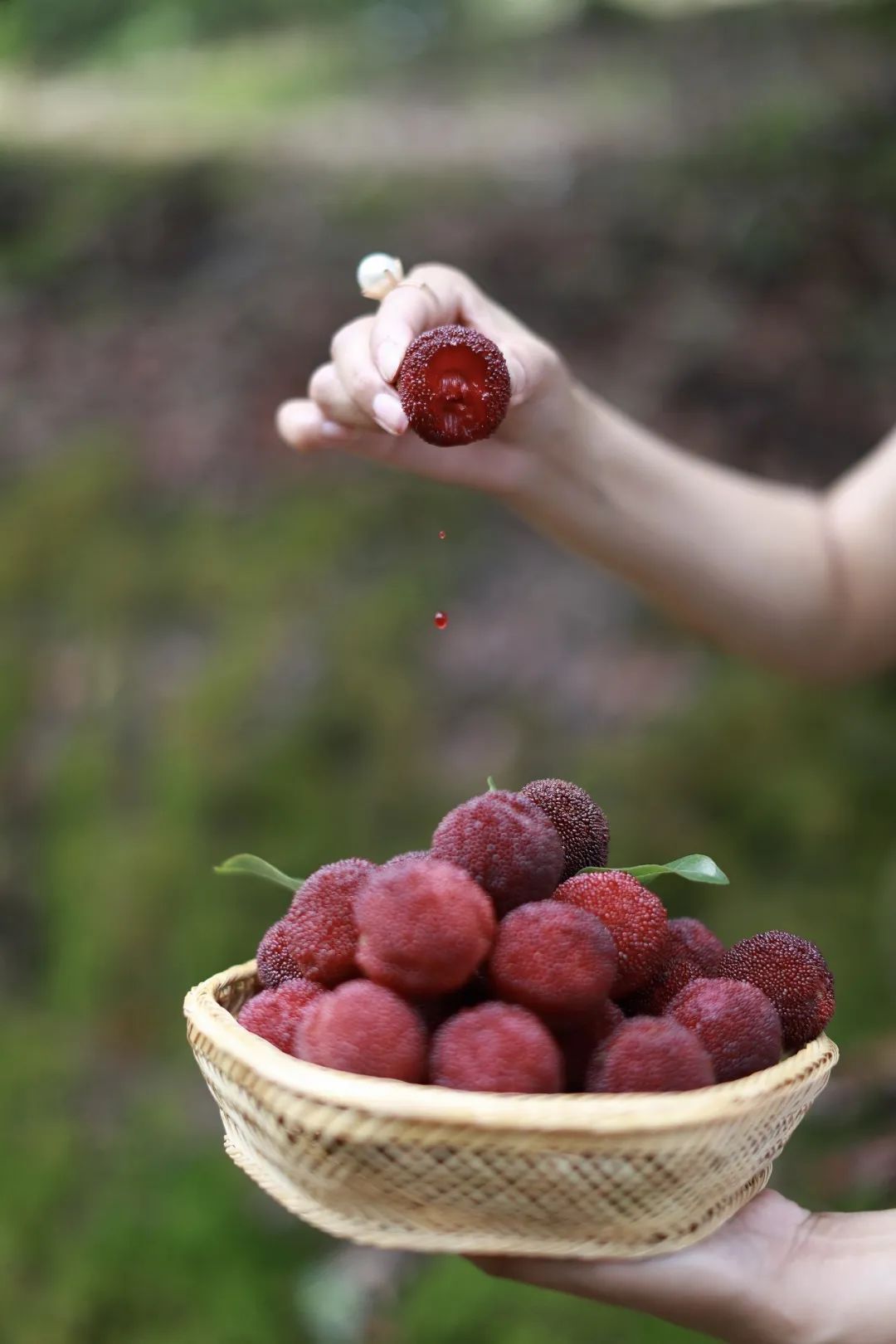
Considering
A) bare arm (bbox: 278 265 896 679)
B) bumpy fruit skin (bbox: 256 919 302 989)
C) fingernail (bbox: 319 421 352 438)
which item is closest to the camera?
bumpy fruit skin (bbox: 256 919 302 989)

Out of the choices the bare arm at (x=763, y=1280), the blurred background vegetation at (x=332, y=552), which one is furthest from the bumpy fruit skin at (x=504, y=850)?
the blurred background vegetation at (x=332, y=552)

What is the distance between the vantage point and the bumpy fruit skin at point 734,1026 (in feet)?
3.39

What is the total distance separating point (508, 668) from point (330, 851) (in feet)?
2.04

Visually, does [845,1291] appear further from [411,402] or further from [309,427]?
[309,427]

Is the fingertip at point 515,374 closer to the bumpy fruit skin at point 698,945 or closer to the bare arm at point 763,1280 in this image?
the bumpy fruit skin at point 698,945

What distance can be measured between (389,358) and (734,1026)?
0.66m

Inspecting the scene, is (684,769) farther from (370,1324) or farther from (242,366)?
(242,366)

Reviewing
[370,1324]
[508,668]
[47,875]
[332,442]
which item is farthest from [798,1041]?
[47,875]

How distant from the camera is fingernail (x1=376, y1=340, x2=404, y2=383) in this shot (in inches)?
47.9

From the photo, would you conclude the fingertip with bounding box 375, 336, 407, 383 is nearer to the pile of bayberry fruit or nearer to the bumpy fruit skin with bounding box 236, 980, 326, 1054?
the pile of bayberry fruit

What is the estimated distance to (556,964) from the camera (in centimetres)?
99

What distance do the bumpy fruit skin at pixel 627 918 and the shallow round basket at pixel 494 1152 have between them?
0.46 feet

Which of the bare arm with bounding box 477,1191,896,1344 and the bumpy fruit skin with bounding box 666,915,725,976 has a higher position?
the bumpy fruit skin with bounding box 666,915,725,976

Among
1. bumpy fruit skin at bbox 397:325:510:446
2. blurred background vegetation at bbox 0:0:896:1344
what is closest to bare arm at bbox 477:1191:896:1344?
bumpy fruit skin at bbox 397:325:510:446
